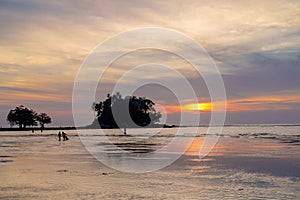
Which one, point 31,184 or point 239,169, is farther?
point 239,169

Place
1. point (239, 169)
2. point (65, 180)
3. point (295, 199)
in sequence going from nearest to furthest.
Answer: point (295, 199) → point (65, 180) → point (239, 169)

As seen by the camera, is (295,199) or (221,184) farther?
(221,184)

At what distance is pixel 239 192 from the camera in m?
19.3

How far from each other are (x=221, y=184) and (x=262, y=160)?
14.4 meters

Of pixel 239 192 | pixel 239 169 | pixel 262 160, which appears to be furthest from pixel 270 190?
pixel 262 160

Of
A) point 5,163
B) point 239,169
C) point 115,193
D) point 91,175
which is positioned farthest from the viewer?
point 5,163

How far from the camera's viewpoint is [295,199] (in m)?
17.5

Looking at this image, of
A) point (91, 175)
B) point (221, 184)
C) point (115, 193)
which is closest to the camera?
point (115, 193)

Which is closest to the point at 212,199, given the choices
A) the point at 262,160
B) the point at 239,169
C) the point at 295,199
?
the point at 295,199

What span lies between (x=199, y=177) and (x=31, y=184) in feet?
30.6

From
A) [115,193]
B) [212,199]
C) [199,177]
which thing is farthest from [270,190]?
[115,193]

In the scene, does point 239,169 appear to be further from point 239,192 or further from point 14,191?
point 14,191

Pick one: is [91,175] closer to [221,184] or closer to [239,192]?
[221,184]

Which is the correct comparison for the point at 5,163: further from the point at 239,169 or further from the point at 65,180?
the point at 239,169
